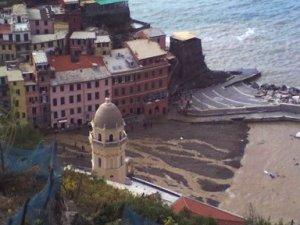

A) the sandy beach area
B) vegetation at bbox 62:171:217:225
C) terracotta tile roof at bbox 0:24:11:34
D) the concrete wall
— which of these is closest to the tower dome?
vegetation at bbox 62:171:217:225

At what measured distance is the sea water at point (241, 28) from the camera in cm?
10075

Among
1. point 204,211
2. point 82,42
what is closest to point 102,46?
point 82,42

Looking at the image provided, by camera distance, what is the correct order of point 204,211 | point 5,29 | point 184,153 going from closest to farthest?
point 204,211, point 184,153, point 5,29

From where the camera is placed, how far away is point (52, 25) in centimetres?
8612

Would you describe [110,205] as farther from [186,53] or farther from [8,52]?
[186,53]

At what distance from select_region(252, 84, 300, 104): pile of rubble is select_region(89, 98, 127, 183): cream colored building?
36839 mm

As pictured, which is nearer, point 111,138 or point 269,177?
point 111,138

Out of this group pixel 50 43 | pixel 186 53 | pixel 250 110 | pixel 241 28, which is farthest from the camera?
pixel 241 28

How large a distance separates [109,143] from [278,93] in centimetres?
4057

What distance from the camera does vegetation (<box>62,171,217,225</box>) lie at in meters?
39.7

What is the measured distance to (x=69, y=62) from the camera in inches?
3081

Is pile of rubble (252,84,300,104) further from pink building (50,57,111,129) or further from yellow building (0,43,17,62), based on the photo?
yellow building (0,43,17,62)

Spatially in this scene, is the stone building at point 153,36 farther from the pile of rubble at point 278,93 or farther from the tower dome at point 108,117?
the tower dome at point 108,117

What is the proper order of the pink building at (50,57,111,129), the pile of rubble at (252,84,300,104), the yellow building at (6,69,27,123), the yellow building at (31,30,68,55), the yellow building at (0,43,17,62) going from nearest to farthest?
the yellow building at (6,69,27,123)
the pink building at (50,57,111,129)
the yellow building at (0,43,17,62)
the yellow building at (31,30,68,55)
the pile of rubble at (252,84,300,104)
